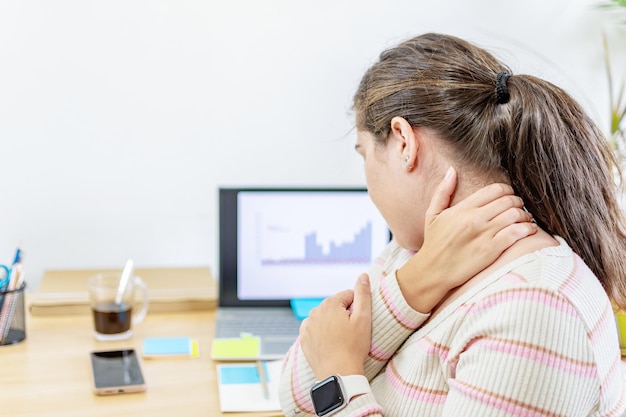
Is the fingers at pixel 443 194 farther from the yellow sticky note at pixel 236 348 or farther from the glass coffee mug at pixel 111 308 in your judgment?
the glass coffee mug at pixel 111 308

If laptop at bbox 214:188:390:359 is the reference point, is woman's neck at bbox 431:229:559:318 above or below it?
above

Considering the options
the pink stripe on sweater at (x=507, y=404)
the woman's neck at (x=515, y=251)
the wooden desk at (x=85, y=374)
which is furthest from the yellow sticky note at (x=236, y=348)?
the pink stripe on sweater at (x=507, y=404)

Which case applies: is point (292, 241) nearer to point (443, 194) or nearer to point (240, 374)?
point (240, 374)

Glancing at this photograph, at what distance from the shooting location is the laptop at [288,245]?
1665 millimetres

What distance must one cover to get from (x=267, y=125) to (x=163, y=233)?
13.5 inches

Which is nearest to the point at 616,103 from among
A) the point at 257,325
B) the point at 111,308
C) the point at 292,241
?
the point at 292,241

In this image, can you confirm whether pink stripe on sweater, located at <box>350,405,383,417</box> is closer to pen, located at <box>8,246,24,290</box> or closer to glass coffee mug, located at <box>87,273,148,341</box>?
glass coffee mug, located at <box>87,273,148,341</box>

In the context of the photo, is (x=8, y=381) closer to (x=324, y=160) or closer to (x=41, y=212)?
(x=41, y=212)

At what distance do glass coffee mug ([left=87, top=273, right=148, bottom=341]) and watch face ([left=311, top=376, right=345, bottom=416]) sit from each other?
610 millimetres

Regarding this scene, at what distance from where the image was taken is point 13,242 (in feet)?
5.83

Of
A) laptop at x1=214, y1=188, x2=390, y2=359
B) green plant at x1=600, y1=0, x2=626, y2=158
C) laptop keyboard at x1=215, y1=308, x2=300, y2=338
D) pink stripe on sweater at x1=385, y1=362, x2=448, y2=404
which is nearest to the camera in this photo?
pink stripe on sweater at x1=385, y1=362, x2=448, y2=404

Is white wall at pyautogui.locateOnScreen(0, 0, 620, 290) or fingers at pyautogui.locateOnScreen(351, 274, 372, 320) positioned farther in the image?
white wall at pyautogui.locateOnScreen(0, 0, 620, 290)

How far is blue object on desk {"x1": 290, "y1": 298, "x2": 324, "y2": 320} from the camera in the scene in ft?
5.37

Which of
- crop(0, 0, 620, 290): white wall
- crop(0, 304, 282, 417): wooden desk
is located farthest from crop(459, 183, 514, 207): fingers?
crop(0, 0, 620, 290): white wall
